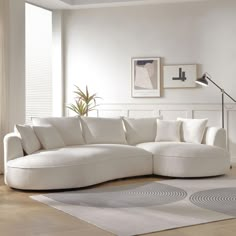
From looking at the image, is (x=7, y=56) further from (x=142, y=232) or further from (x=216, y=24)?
(x=142, y=232)

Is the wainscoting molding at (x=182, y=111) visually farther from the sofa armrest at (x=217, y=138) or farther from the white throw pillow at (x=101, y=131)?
the sofa armrest at (x=217, y=138)

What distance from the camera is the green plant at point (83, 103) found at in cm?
782

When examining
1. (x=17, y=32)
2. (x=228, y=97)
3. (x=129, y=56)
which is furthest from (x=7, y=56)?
(x=228, y=97)

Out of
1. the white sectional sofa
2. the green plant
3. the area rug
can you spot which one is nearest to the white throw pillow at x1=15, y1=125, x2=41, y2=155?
the white sectional sofa

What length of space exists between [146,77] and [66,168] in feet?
10.5

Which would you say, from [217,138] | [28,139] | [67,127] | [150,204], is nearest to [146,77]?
[217,138]

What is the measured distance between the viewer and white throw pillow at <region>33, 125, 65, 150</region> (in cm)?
557

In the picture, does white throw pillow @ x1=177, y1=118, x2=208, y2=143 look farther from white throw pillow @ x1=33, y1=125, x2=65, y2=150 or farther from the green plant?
the green plant

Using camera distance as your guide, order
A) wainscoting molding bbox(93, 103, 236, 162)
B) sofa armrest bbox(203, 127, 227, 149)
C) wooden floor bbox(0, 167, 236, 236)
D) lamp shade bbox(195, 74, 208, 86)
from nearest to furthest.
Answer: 1. wooden floor bbox(0, 167, 236, 236)
2. sofa armrest bbox(203, 127, 227, 149)
3. lamp shade bbox(195, 74, 208, 86)
4. wainscoting molding bbox(93, 103, 236, 162)

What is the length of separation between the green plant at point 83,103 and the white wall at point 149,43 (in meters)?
0.14

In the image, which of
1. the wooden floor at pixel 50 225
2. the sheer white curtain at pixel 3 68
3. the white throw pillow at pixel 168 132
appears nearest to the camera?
the wooden floor at pixel 50 225

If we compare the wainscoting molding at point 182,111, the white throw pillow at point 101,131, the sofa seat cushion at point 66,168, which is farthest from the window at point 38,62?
the sofa seat cushion at point 66,168

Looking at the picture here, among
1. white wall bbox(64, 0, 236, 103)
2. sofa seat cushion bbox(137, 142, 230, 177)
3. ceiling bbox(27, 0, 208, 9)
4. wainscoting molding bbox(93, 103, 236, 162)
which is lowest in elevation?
sofa seat cushion bbox(137, 142, 230, 177)

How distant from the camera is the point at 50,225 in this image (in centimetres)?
354
